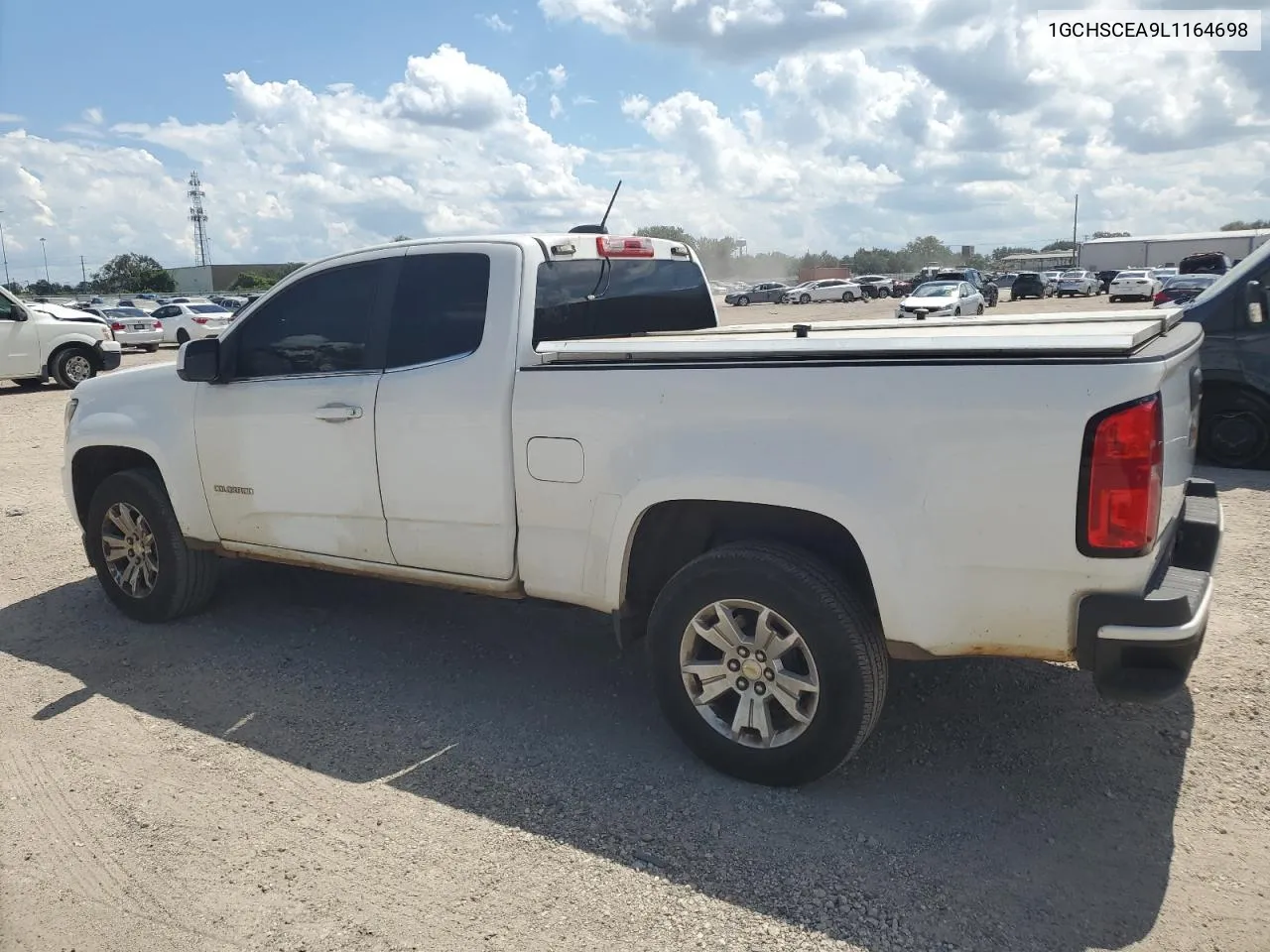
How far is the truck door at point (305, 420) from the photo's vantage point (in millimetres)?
4457

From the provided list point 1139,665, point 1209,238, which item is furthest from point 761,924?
point 1209,238

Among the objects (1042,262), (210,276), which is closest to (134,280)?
(210,276)

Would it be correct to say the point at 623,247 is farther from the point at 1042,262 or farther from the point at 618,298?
the point at 1042,262

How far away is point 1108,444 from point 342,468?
3139 mm

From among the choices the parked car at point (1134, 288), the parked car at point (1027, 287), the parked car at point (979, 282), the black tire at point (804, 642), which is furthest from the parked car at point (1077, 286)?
the black tire at point (804, 642)

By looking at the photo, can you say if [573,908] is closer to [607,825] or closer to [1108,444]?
[607,825]

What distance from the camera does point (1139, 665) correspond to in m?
2.94

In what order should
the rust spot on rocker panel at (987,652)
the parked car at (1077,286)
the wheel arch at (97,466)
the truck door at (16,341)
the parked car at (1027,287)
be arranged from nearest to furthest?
the rust spot on rocker panel at (987,652) < the wheel arch at (97,466) < the truck door at (16,341) < the parked car at (1027,287) < the parked car at (1077,286)

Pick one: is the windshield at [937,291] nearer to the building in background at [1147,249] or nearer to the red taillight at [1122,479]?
the red taillight at [1122,479]

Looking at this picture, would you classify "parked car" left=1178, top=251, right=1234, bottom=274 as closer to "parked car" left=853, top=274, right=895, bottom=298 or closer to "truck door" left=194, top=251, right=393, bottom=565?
"parked car" left=853, top=274, right=895, bottom=298

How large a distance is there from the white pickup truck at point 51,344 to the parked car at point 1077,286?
48500 millimetres

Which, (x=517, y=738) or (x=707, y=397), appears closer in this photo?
(x=707, y=397)

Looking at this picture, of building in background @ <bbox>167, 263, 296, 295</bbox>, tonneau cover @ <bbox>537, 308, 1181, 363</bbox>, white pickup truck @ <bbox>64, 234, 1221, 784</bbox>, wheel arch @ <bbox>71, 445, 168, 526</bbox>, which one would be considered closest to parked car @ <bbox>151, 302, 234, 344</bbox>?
wheel arch @ <bbox>71, 445, 168, 526</bbox>

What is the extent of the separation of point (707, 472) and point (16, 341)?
17290 mm
